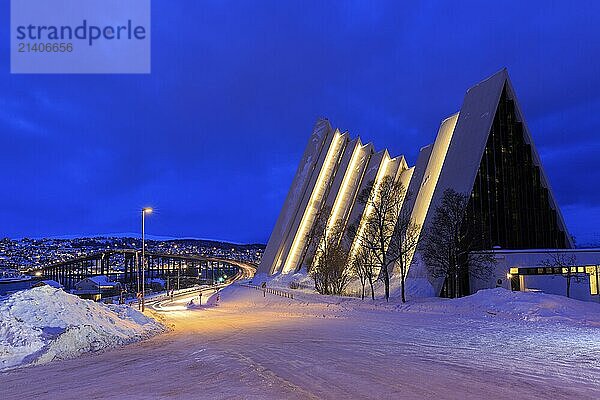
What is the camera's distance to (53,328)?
1279 centimetres

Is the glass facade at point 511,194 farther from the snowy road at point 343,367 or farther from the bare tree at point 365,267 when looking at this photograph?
the snowy road at point 343,367

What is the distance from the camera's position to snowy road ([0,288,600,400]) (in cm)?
753

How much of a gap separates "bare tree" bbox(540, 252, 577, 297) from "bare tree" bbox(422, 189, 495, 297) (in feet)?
11.2

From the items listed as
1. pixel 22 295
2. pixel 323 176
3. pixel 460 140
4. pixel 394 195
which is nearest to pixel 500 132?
pixel 460 140

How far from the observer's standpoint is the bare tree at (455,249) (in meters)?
28.6

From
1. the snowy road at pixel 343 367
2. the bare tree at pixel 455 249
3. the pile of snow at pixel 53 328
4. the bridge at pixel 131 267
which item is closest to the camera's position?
the snowy road at pixel 343 367

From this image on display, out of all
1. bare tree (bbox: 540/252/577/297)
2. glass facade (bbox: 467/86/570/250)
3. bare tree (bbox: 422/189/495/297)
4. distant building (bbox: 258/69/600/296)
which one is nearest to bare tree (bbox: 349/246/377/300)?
distant building (bbox: 258/69/600/296)

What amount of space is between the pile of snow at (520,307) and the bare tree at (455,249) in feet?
20.9

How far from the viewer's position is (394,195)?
3045 centimetres

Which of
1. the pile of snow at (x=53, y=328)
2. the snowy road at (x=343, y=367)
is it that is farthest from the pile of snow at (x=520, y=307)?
the pile of snow at (x=53, y=328)

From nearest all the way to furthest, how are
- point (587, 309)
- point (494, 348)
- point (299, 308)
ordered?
1. point (494, 348)
2. point (587, 309)
3. point (299, 308)

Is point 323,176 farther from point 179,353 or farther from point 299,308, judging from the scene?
point 179,353

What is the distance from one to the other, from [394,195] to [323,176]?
26636mm

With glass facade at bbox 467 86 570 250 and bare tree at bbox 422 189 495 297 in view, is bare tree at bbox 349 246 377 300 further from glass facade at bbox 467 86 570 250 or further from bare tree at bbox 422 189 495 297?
glass facade at bbox 467 86 570 250
